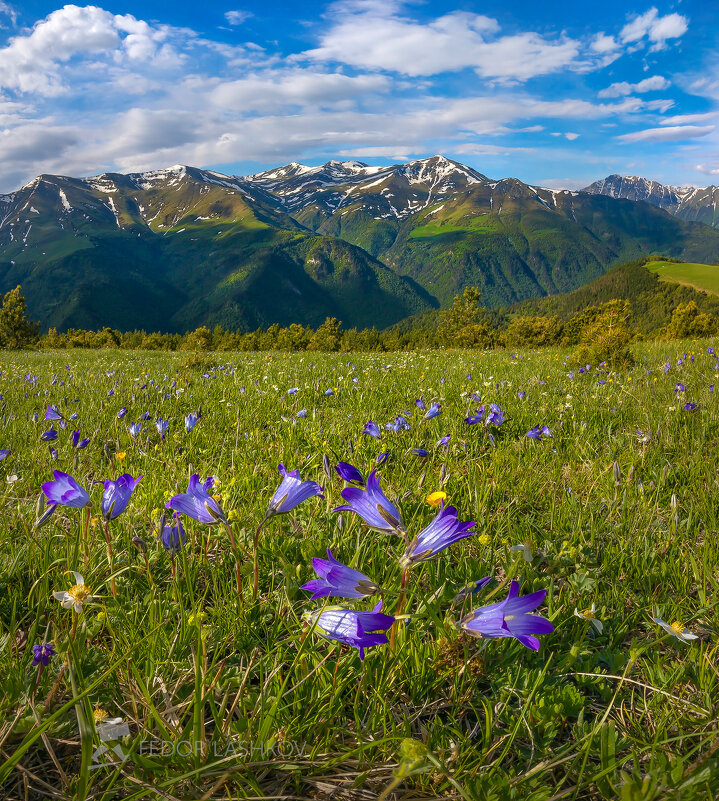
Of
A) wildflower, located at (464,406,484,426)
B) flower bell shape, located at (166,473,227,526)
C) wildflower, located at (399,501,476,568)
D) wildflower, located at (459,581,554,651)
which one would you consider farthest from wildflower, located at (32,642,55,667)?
wildflower, located at (464,406,484,426)

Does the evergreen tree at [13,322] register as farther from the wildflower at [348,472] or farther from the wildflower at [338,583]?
the wildflower at [338,583]

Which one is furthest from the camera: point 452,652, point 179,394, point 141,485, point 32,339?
point 32,339

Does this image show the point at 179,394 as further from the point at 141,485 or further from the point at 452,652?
the point at 452,652

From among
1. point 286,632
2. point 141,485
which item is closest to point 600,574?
point 286,632

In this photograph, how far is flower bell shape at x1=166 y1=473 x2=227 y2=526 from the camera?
173 cm

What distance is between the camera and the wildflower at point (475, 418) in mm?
3950

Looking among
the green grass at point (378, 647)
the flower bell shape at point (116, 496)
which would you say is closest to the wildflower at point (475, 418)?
the green grass at point (378, 647)

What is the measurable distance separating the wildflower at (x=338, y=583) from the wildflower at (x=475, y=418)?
113 inches

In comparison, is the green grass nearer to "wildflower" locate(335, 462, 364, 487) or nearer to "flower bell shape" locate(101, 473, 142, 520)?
"flower bell shape" locate(101, 473, 142, 520)

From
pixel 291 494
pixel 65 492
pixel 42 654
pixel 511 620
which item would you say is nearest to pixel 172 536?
pixel 65 492

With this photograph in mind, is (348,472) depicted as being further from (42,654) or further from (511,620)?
(42,654)

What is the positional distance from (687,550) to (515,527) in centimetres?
93

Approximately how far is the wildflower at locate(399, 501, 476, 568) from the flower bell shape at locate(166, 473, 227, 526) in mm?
783

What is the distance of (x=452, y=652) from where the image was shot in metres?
1.80
